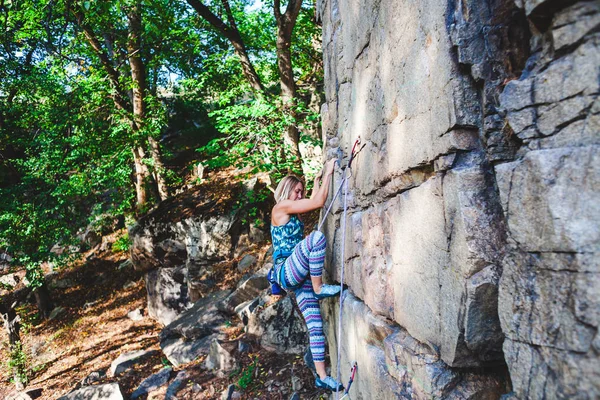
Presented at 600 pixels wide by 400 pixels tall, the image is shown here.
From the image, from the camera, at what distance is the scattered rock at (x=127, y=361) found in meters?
8.21

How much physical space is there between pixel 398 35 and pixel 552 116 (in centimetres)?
117

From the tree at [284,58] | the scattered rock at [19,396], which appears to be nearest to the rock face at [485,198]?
the tree at [284,58]

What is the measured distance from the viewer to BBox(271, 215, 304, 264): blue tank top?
411cm

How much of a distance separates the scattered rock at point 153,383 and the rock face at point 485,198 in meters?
5.64

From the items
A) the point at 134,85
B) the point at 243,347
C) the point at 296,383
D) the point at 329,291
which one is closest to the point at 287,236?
the point at 329,291

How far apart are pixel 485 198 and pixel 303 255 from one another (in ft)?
7.66

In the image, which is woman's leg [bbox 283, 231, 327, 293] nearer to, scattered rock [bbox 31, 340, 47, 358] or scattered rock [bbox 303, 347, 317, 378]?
scattered rock [bbox 303, 347, 317, 378]

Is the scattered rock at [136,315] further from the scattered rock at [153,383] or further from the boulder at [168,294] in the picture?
the scattered rock at [153,383]

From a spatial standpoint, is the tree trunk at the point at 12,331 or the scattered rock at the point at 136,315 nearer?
the tree trunk at the point at 12,331

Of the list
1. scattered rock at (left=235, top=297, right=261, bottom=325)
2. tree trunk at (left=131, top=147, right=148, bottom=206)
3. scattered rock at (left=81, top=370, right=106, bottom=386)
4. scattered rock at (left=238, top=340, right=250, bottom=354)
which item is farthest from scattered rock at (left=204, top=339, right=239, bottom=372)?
tree trunk at (left=131, top=147, right=148, bottom=206)

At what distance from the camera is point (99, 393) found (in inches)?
270

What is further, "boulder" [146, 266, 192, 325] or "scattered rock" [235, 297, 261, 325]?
"boulder" [146, 266, 192, 325]

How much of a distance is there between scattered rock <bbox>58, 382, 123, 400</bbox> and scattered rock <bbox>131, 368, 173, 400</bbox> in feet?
0.96

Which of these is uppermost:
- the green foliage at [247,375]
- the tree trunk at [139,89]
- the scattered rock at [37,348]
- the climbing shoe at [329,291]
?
the tree trunk at [139,89]
